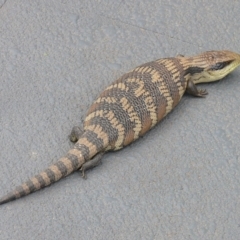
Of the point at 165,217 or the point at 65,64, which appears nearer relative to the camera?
the point at 165,217

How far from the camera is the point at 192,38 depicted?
5.55m

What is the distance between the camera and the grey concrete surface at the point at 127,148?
14.3ft

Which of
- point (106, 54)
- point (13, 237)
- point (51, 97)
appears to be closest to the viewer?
point (13, 237)

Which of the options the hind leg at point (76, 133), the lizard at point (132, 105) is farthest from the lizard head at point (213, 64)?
the hind leg at point (76, 133)

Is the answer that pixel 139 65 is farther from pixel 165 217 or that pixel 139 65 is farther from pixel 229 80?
pixel 165 217

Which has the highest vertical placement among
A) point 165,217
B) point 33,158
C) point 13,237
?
point 33,158

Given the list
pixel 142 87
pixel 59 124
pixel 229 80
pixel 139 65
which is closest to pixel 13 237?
pixel 59 124

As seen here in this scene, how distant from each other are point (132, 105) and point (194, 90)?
641 mm

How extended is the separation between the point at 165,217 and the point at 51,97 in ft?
4.28

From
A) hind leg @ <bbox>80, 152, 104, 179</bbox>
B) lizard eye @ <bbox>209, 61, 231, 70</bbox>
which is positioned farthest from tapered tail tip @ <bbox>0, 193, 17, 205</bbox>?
lizard eye @ <bbox>209, 61, 231, 70</bbox>

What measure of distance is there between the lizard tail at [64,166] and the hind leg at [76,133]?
0.09 meters

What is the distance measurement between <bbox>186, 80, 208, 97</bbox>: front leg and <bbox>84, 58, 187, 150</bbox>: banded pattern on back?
73mm

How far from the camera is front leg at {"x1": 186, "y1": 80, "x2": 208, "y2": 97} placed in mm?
5012

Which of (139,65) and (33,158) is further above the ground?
(139,65)
